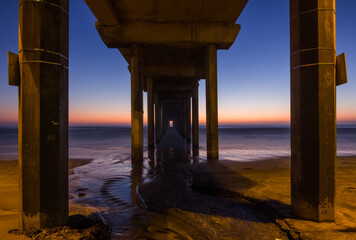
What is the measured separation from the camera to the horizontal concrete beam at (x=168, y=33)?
10680mm

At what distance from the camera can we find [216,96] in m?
11.1

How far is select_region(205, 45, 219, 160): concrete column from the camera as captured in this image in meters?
11.0

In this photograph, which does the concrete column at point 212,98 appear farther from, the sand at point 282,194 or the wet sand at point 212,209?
the wet sand at point 212,209

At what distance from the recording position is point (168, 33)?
1084 cm

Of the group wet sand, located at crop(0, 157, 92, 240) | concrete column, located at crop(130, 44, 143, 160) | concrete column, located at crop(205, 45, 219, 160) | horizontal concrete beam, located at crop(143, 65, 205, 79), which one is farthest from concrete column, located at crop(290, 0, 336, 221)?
horizontal concrete beam, located at crop(143, 65, 205, 79)

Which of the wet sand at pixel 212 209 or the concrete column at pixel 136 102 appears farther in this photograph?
the concrete column at pixel 136 102

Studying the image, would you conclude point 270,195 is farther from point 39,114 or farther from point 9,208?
point 9,208

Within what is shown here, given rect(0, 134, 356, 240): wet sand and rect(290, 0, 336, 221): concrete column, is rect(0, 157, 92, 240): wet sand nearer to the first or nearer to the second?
rect(0, 134, 356, 240): wet sand

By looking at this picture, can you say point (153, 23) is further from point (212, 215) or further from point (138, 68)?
point (212, 215)

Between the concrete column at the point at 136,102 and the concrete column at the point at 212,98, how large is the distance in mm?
3613

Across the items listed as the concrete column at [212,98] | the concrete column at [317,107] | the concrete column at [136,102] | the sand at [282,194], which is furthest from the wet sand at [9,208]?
the concrete column at [212,98]

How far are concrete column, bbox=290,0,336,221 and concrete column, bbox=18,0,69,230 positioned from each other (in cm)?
402

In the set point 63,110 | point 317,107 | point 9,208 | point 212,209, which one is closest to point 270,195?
point 212,209

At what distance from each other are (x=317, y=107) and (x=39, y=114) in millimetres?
4393
